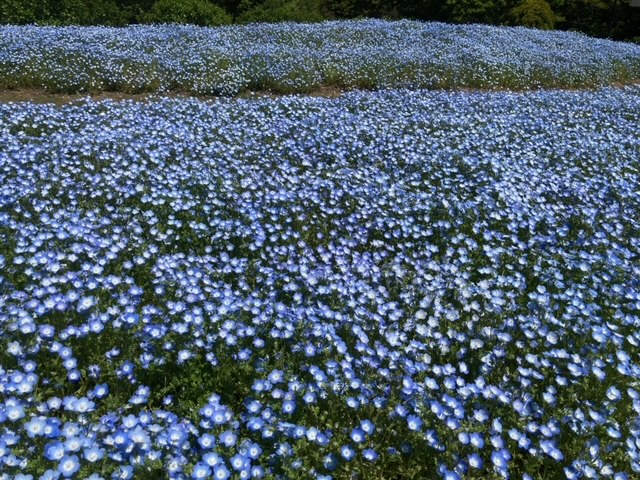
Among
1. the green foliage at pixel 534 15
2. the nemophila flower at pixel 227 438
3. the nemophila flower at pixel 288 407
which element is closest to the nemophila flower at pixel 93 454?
the nemophila flower at pixel 227 438

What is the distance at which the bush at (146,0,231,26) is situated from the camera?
1715 cm

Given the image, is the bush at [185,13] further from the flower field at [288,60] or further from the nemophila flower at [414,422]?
the nemophila flower at [414,422]

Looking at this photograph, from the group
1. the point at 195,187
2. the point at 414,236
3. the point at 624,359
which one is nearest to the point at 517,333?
the point at 624,359

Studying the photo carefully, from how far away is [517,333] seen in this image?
139 inches

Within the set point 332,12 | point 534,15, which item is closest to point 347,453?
point 534,15

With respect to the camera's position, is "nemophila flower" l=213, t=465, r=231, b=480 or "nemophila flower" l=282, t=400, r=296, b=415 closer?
"nemophila flower" l=213, t=465, r=231, b=480

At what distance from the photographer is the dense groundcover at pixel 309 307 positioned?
8.63ft

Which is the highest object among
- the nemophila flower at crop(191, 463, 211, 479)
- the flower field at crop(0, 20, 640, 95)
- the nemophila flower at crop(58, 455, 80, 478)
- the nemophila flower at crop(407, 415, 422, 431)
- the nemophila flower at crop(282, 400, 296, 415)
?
the nemophila flower at crop(58, 455, 80, 478)

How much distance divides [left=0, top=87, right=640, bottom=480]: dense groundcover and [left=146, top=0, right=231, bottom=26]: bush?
11.7m

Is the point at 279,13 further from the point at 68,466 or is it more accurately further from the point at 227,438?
the point at 68,466

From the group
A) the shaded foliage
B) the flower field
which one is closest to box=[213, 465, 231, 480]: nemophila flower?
the flower field

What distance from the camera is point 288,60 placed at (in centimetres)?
1105

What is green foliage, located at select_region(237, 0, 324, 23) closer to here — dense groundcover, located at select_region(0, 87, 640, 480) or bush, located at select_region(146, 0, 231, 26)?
bush, located at select_region(146, 0, 231, 26)

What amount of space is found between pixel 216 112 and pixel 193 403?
5369 millimetres
